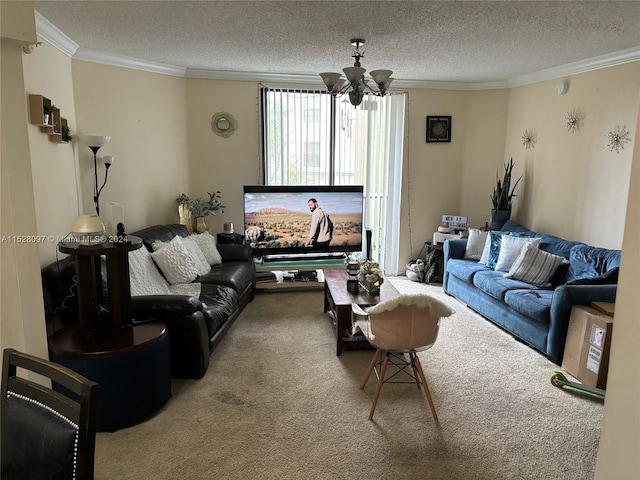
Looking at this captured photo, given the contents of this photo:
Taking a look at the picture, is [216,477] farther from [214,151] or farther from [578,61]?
[578,61]

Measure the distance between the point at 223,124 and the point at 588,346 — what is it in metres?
4.48

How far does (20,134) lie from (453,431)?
268 centimetres

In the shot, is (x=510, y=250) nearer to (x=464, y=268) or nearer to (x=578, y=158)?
(x=464, y=268)

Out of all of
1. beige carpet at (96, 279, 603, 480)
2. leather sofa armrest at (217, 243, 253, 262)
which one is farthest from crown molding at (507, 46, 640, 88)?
leather sofa armrest at (217, 243, 253, 262)

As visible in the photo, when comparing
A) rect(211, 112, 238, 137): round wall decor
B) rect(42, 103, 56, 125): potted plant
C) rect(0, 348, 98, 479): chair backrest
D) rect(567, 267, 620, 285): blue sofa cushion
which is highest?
rect(211, 112, 238, 137): round wall decor

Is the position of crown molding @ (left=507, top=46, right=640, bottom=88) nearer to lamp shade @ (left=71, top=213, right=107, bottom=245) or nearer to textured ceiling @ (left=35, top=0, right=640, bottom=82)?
textured ceiling @ (left=35, top=0, right=640, bottom=82)

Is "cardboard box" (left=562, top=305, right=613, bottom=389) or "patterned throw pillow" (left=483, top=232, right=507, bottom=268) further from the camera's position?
"patterned throw pillow" (left=483, top=232, right=507, bottom=268)

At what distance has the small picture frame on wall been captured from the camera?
19.5 ft

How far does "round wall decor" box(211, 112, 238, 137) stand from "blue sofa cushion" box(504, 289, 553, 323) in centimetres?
369

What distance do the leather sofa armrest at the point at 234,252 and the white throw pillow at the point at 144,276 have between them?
1.10 m

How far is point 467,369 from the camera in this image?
3.40 metres


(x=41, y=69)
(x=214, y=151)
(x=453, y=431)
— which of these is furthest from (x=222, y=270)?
(x=453, y=431)

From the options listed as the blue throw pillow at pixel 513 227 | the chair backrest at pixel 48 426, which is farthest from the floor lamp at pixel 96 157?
the blue throw pillow at pixel 513 227

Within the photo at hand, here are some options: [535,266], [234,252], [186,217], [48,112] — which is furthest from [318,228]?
[48,112]
